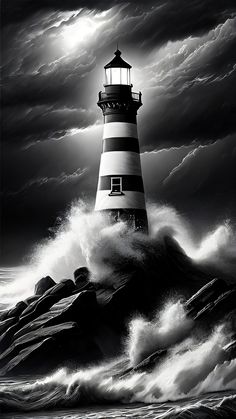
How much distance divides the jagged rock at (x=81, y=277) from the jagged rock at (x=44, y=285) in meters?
0.33

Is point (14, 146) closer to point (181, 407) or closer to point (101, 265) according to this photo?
point (101, 265)

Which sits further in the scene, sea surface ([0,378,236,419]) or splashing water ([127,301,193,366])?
splashing water ([127,301,193,366])

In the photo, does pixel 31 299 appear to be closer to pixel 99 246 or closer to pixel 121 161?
pixel 99 246

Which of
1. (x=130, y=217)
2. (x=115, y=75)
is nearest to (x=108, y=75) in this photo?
(x=115, y=75)

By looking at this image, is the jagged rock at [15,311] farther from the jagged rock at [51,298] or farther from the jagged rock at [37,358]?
the jagged rock at [37,358]

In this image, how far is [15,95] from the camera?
36.8 feet

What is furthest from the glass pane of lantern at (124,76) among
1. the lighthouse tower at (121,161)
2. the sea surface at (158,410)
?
the sea surface at (158,410)

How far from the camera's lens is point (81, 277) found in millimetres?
9438

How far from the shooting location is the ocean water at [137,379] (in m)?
8.27

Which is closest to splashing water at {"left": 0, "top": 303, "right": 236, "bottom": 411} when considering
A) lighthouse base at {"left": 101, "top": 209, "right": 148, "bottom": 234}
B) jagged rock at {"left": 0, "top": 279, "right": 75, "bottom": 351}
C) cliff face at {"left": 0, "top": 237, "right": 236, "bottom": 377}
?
cliff face at {"left": 0, "top": 237, "right": 236, "bottom": 377}

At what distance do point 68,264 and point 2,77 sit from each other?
2646mm

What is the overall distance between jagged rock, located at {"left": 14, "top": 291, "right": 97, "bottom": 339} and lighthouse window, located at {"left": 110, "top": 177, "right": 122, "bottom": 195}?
1159 millimetres

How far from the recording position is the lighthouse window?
9586 mm

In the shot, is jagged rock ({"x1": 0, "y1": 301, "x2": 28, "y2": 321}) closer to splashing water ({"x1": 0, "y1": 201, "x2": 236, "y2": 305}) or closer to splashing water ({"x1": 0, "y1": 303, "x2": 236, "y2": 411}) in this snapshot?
splashing water ({"x1": 0, "y1": 201, "x2": 236, "y2": 305})
